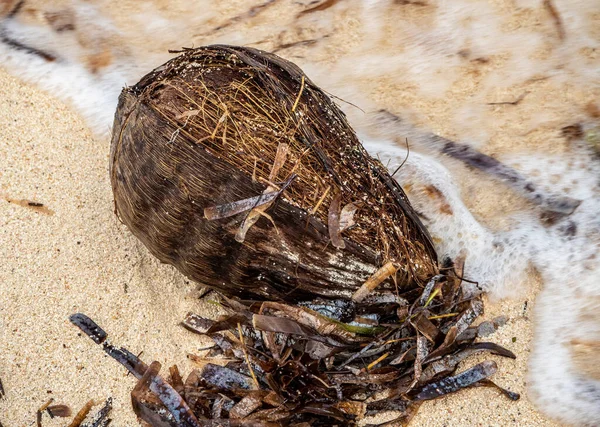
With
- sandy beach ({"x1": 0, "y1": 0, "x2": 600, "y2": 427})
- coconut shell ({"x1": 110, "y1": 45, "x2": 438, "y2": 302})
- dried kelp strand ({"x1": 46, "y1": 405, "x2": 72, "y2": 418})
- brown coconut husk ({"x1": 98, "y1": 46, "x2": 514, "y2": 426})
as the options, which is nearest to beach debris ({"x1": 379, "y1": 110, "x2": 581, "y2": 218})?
sandy beach ({"x1": 0, "y1": 0, "x2": 600, "y2": 427})

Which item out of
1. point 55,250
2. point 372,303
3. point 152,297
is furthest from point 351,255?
point 55,250

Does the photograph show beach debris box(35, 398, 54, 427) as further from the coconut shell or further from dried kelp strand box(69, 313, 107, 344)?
the coconut shell

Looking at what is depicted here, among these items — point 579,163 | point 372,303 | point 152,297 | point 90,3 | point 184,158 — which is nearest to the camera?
point 184,158

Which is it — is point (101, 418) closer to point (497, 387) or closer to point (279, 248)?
point (279, 248)

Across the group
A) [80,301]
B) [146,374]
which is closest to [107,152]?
[80,301]

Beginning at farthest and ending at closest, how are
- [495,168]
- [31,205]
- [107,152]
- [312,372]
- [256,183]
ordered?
1. [107,152]
2. [495,168]
3. [31,205]
4. [312,372]
5. [256,183]

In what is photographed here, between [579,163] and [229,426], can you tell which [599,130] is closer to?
[579,163]
